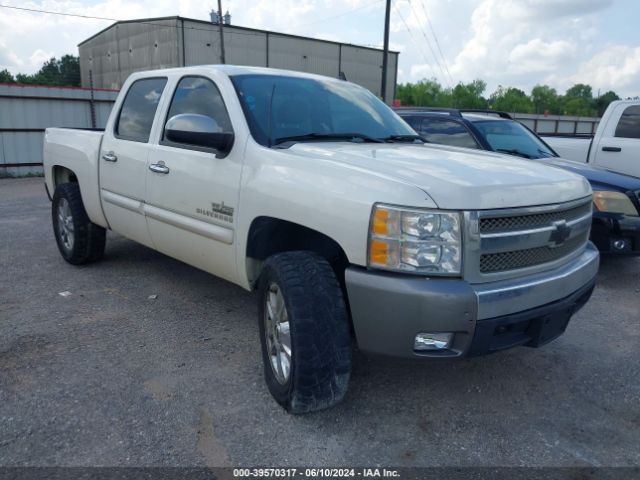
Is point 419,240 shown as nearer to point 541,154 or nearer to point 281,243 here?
point 281,243

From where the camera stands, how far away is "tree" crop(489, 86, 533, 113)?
3391 inches

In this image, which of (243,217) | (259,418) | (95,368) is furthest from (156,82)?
(259,418)

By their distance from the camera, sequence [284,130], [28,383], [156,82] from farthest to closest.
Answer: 1. [156,82]
2. [284,130]
3. [28,383]

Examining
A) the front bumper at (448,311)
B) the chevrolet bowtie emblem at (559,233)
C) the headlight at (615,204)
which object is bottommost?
the front bumper at (448,311)

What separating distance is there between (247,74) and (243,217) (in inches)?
45.8

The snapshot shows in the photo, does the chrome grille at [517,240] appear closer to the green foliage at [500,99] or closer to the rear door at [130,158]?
the rear door at [130,158]

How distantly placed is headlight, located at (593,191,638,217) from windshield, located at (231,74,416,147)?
2.42 metres

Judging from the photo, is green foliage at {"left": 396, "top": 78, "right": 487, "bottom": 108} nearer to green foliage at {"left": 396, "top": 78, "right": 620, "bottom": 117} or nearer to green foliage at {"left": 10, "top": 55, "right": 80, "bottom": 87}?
green foliage at {"left": 396, "top": 78, "right": 620, "bottom": 117}

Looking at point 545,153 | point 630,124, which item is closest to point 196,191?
point 545,153

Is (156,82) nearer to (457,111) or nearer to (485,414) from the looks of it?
(485,414)

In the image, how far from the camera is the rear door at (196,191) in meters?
3.48

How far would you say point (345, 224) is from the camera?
8.72ft

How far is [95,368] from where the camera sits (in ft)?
11.3

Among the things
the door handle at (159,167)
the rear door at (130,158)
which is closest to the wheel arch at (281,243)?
the door handle at (159,167)
